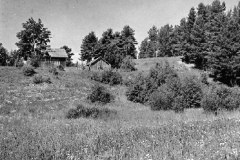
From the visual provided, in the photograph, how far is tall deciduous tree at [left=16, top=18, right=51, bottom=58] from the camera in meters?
61.4

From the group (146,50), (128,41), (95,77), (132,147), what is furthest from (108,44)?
(132,147)

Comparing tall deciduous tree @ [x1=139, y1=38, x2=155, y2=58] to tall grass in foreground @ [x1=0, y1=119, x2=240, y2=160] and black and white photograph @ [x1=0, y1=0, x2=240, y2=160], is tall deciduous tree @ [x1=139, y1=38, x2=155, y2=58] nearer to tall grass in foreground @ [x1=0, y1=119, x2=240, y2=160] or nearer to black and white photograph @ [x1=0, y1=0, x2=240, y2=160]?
black and white photograph @ [x1=0, y1=0, x2=240, y2=160]

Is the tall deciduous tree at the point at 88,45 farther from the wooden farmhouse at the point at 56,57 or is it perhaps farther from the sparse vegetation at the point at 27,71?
the sparse vegetation at the point at 27,71

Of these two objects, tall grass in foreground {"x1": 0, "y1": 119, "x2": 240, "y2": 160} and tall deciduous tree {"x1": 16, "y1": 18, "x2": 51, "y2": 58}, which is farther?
tall deciduous tree {"x1": 16, "y1": 18, "x2": 51, "y2": 58}

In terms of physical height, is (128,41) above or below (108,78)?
above

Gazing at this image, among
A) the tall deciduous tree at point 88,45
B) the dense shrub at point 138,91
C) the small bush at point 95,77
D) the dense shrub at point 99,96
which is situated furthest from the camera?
the tall deciduous tree at point 88,45

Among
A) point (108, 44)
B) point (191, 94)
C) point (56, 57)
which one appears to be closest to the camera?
point (191, 94)

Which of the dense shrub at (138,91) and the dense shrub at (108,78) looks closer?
the dense shrub at (138,91)

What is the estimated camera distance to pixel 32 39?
63.2 meters

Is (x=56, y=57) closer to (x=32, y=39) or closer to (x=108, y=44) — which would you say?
(x=32, y=39)

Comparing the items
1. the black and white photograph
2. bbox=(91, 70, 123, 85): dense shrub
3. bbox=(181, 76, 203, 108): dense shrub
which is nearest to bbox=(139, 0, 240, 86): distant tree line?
the black and white photograph

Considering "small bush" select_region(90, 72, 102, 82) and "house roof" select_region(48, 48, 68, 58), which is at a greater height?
"house roof" select_region(48, 48, 68, 58)

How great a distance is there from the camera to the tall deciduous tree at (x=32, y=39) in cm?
6144

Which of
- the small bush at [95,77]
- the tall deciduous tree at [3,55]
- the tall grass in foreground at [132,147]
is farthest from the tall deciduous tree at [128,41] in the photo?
the tall grass in foreground at [132,147]
